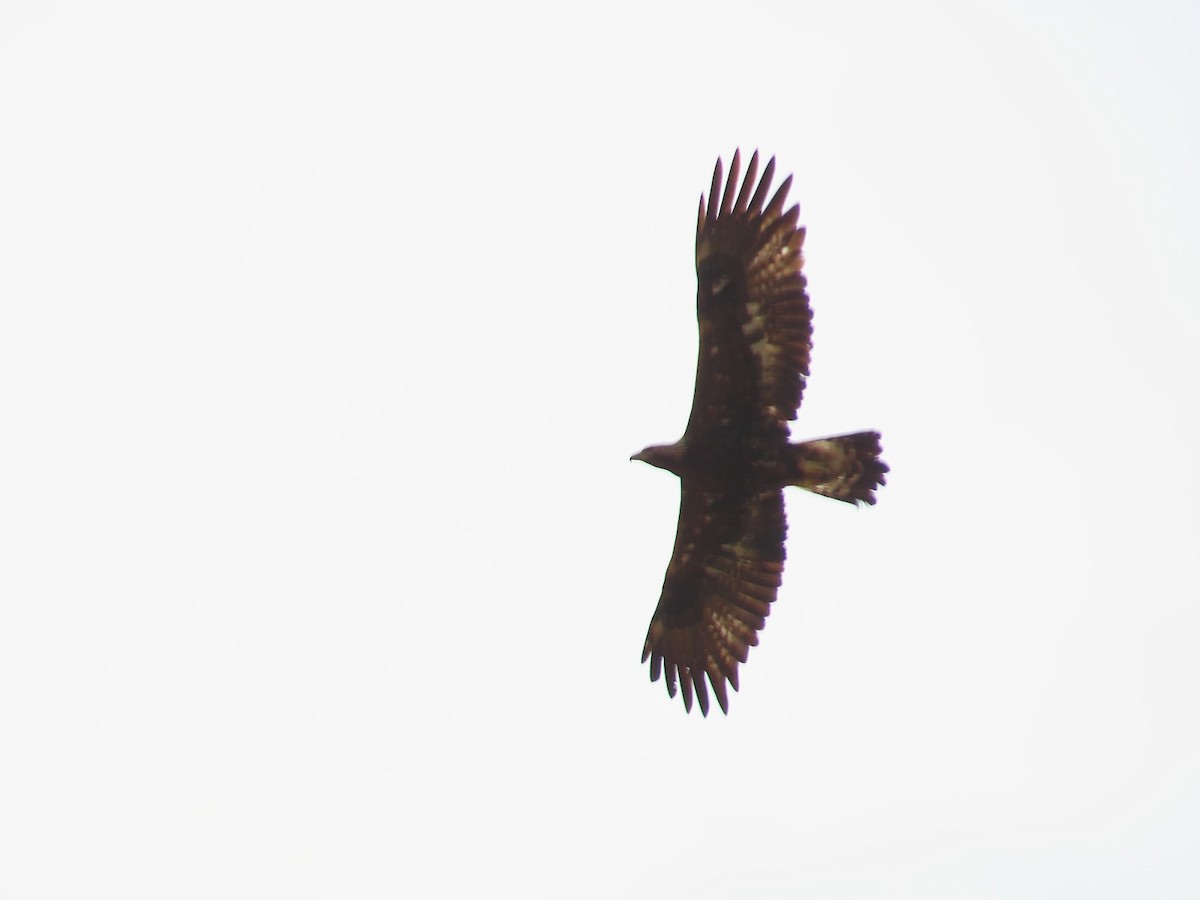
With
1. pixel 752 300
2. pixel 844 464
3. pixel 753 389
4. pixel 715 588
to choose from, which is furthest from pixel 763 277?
pixel 715 588

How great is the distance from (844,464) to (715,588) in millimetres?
2058

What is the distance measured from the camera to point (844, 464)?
14578 mm

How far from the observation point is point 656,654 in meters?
16.2

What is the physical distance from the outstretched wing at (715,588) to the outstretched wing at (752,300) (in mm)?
1194

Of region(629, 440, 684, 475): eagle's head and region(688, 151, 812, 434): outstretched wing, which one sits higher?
region(688, 151, 812, 434): outstretched wing

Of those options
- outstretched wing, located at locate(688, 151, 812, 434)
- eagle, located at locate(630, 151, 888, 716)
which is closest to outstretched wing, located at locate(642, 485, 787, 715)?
eagle, located at locate(630, 151, 888, 716)

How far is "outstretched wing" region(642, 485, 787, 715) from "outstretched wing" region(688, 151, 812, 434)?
119cm

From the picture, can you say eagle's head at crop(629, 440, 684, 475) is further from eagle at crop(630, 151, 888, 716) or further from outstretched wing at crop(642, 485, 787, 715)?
outstretched wing at crop(642, 485, 787, 715)

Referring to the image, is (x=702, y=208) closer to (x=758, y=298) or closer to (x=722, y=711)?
(x=758, y=298)

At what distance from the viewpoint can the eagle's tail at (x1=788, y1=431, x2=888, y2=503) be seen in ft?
47.7

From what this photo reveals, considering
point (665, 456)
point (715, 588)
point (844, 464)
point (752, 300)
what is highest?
point (752, 300)

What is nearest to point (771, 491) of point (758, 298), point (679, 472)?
point (679, 472)

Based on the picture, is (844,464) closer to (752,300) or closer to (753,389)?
(753,389)

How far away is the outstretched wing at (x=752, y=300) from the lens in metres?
14.4
